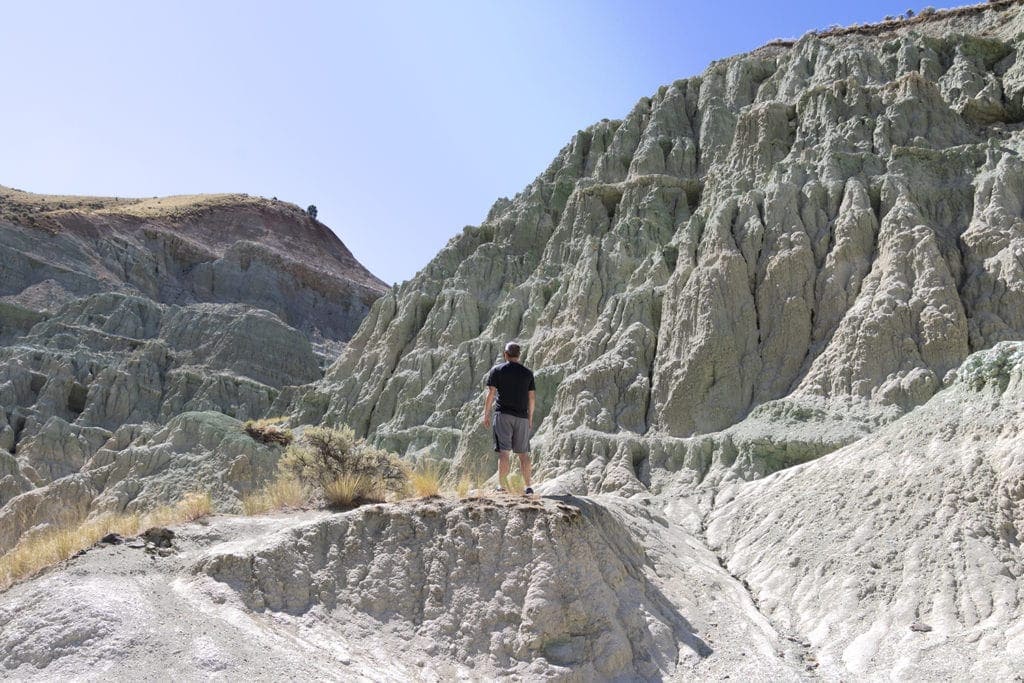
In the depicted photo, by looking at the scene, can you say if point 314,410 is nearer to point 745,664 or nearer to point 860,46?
point 860,46

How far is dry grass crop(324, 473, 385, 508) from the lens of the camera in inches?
484

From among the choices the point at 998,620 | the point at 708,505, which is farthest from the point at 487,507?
the point at 708,505

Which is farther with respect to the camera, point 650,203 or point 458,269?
point 458,269

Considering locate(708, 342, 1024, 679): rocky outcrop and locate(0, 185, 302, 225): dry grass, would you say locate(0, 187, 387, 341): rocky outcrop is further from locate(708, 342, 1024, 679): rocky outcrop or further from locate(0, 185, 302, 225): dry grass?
locate(708, 342, 1024, 679): rocky outcrop

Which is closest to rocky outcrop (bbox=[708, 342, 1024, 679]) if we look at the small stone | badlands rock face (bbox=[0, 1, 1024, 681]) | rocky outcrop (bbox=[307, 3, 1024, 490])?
A: badlands rock face (bbox=[0, 1, 1024, 681])

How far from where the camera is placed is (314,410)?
115ft

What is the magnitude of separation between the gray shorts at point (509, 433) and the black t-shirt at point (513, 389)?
0.08 m

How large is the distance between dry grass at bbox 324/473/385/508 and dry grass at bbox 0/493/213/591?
1513 millimetres

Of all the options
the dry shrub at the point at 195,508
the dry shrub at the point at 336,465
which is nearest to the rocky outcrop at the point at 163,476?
the dry shrub at the point at 336,465

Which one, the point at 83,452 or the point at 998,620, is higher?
the point at 998,620

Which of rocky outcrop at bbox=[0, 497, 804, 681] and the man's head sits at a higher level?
the man's head

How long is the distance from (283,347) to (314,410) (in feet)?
49.8

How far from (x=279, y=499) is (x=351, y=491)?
3.82 feet

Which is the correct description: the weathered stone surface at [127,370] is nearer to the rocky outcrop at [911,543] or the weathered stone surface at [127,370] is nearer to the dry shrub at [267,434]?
the dry shrub at [267,434]
